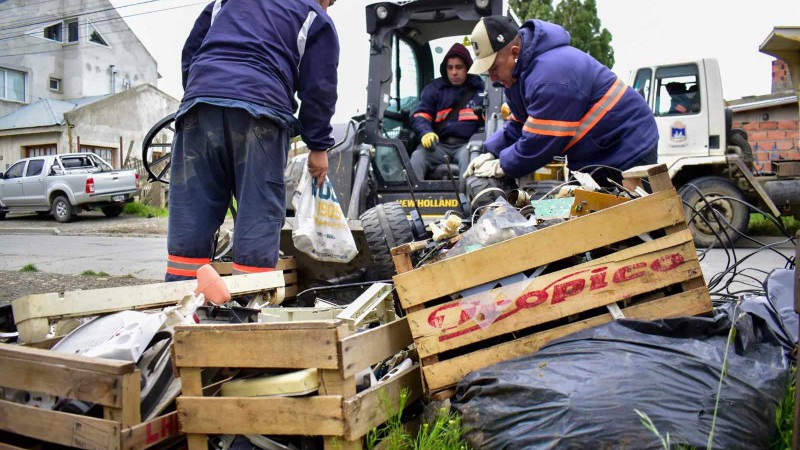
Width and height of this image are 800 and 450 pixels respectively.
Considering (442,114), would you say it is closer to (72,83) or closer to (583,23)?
(583,23)

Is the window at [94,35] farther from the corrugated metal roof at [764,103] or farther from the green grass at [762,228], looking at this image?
the green grass at [762,228]

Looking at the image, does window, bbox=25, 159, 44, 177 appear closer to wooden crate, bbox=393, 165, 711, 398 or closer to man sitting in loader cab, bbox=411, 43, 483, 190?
man sitting in loader cab, bbox=411, 43, 483, 190

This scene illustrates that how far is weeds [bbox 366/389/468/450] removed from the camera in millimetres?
1892

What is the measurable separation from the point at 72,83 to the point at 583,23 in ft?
88.0

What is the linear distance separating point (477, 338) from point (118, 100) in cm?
2978

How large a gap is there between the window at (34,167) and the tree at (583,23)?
1498cm

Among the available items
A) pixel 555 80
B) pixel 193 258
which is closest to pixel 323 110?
pixel 193 258

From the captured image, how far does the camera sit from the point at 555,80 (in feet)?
11.0

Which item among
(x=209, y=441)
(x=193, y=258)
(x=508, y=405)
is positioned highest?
(x=193, y=258)

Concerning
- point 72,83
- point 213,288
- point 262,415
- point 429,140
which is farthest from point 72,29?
point 262,415

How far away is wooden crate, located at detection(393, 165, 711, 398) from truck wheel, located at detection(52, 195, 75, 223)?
18544mm

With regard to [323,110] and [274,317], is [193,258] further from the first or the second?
[323,110]

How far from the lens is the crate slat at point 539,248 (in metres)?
2.12

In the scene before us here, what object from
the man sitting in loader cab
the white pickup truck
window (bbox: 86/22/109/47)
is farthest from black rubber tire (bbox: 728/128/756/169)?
window (bbox: 86/22/109/47)
